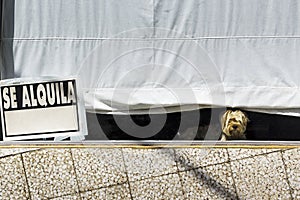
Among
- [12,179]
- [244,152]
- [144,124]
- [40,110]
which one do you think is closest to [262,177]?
[244,152]

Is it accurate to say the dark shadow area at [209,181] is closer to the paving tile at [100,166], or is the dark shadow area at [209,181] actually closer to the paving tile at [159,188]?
the paving tile at [159,188]

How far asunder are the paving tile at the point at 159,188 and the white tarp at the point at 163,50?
1.82 ft

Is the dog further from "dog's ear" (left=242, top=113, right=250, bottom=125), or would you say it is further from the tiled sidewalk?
the tiled sidewalk

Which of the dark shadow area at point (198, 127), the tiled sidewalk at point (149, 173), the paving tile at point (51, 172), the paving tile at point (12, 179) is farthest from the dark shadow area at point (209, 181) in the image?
the paving tile at point (12, 179)

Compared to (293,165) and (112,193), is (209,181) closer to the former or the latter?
(293,165)

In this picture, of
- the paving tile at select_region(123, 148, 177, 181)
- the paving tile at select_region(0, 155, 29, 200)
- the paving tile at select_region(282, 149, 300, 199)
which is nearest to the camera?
the paving tile at select_region(282, 149, 300, 199)

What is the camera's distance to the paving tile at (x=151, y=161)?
186 inches

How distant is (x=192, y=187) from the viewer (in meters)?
4.70

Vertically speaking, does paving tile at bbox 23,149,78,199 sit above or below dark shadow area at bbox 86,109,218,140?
below

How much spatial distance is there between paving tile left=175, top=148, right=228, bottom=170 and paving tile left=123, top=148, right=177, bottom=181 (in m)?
0.07

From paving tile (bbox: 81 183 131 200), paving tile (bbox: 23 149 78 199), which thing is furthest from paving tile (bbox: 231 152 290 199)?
paving tile (bbox: 23 149 78 199)

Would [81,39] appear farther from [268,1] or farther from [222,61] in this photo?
[268,1]

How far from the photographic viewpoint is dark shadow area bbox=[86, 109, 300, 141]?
466 centimetres

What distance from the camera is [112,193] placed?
15.7 ft
